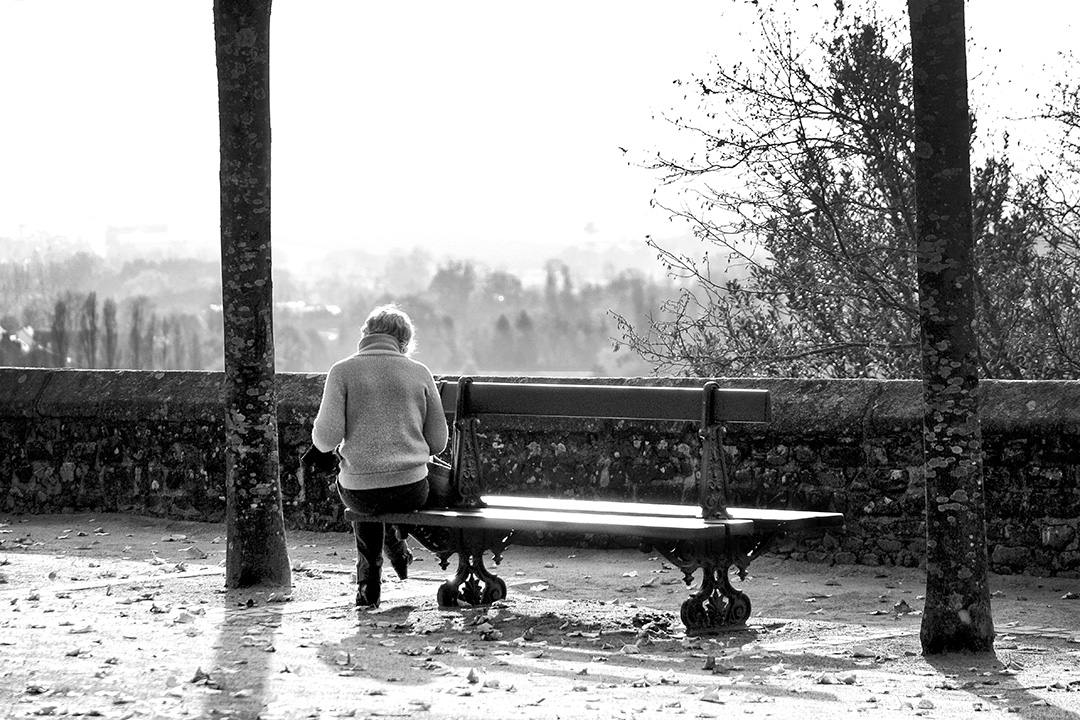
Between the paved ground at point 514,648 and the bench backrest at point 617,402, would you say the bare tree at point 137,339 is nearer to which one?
the paved ground at point 514,648

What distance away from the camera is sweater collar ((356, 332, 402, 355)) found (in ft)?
24.9

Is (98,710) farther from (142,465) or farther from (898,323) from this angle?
(898,323)

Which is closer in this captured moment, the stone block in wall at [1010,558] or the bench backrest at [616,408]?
the bench backrest at [616,408]

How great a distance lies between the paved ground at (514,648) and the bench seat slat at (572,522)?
1.43 ft

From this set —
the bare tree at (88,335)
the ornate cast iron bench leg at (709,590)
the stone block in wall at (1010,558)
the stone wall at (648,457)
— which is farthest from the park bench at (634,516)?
the bare tree at (88,335)

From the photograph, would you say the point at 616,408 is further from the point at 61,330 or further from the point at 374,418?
the point at 61,330

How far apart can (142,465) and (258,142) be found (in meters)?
4.11

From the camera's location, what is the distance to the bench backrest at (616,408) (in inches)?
272

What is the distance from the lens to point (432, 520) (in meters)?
7.38

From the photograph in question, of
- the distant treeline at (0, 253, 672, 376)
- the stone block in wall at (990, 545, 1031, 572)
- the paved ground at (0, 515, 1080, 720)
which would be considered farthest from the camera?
the distant treeline at (0, 253, 672, 376)

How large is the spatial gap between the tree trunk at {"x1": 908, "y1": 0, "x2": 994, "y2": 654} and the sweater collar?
274 cm

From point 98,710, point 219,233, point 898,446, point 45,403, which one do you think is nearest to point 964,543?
point 898,446

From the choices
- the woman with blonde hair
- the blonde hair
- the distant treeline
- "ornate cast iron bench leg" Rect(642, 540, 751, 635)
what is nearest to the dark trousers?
the woman with blonde hair

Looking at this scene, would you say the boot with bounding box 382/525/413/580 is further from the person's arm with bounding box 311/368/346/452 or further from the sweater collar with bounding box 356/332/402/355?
the sweater collar with bounding box 356/332/402/355
